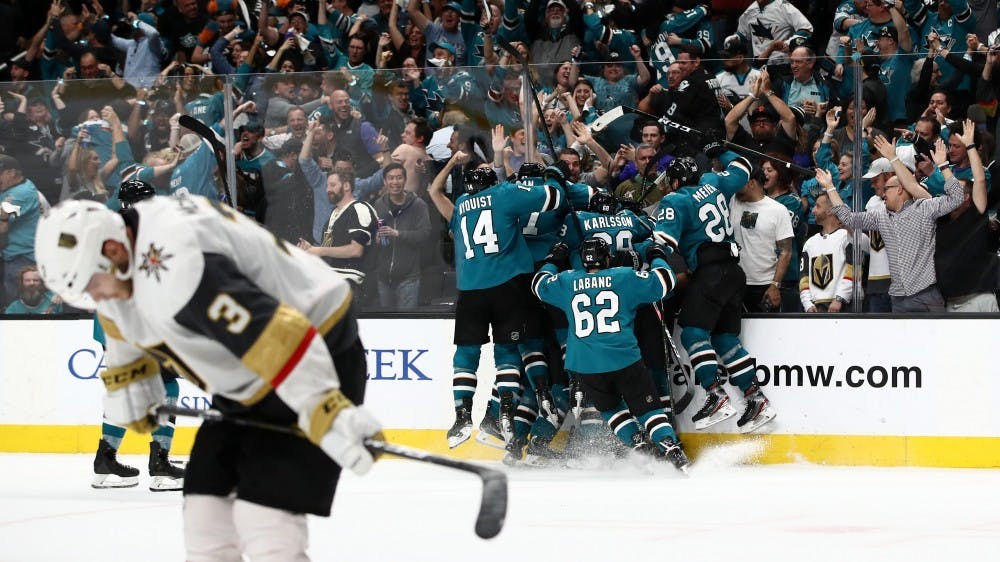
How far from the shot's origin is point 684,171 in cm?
754

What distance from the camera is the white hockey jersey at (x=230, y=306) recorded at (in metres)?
2.85

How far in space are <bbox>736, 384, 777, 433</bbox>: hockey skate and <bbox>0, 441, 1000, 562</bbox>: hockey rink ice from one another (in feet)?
0.48

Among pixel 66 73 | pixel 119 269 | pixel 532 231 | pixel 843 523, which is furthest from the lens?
pixel 66 73

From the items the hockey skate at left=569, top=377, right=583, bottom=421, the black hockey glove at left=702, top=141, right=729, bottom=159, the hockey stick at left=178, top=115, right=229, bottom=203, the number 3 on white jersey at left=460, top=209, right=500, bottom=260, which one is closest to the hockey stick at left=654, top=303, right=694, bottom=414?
the hockey skate at left=569, top=377, right=583, bottom=421

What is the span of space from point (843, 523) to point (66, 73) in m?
7.60

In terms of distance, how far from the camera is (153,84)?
8.27 metres

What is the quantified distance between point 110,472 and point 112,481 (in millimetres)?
58

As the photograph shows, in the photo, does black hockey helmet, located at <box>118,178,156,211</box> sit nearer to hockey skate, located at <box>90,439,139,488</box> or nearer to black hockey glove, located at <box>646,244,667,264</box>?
hockey skate, located at <box>90,439,139,488</box>

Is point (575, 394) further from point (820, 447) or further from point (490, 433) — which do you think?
point (820, 447)

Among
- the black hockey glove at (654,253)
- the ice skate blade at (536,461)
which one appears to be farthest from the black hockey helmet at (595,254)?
the ice skate blade at (536,461)

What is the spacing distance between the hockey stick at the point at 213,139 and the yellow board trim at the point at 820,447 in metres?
1.51

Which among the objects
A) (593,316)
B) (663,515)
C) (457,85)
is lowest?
(663,515)

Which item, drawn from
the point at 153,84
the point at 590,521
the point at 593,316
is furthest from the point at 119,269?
the point at 153,84

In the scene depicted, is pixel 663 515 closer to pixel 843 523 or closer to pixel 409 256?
pixel 843 523
